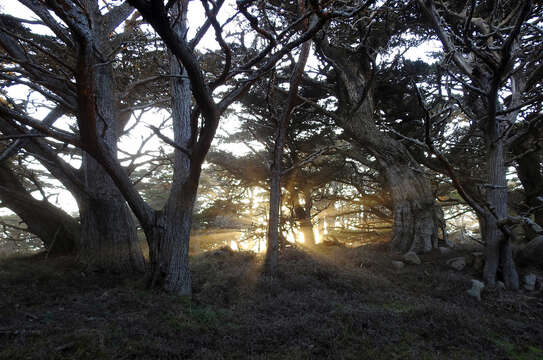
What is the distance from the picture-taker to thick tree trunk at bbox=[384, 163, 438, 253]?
29.1 ft

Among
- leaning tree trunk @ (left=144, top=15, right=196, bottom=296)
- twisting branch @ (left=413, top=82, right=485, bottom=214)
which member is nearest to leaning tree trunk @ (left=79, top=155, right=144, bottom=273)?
leaning tree trunk @ (left=144, top=15, right=196, bottom=296)

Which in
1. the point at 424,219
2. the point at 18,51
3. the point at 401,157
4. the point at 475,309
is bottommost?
the point at 475,309

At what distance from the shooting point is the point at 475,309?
502 centimetres

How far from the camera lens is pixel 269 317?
4512 mm

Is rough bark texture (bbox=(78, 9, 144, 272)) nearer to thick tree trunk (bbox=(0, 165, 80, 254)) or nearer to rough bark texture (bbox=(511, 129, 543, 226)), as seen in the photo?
thick tree trunk (bbox=(0, 165, 80, 254))

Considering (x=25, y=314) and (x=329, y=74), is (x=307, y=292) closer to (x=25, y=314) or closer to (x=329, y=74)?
(x=25, y=314)

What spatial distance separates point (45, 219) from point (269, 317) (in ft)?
26.8

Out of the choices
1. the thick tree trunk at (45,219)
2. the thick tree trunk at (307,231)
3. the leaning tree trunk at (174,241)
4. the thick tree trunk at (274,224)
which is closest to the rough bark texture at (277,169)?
the thick tree trunk at (274,224)

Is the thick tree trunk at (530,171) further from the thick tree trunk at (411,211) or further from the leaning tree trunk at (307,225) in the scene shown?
the leaning tree trunk at (307,225)

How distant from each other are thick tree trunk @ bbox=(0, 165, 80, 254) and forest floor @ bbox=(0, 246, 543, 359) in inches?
53.7

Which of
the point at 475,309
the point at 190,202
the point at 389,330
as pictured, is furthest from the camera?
the point at 190,202

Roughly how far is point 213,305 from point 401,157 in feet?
25.9

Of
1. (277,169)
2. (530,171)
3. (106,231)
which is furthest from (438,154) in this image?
(106,231)

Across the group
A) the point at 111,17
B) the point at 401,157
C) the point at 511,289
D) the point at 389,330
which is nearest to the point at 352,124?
the point at 401,157
